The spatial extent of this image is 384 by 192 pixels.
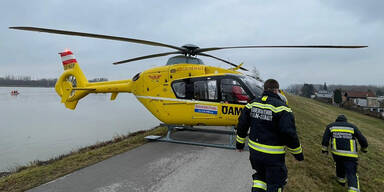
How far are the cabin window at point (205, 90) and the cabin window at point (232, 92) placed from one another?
10.3 inches

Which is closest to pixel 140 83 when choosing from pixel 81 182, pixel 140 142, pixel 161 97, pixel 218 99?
pixel 161 97

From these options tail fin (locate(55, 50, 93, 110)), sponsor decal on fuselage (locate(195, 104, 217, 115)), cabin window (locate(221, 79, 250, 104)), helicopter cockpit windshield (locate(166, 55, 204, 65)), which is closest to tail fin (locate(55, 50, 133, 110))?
tail fin (locate(55, 50, 93, 110))

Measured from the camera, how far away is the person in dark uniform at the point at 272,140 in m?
2.42

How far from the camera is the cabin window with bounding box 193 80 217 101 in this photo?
19.1 feet

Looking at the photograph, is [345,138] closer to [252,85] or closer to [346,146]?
[346,146]

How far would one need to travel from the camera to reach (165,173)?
4031 mm

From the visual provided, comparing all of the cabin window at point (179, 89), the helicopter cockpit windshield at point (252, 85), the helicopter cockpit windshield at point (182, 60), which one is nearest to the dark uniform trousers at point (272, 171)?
the helicopter cockpit windshield at point (252, 85)

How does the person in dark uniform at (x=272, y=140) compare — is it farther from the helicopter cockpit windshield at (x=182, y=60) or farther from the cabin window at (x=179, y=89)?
the helicopter cockpit windshield at (x=182, y=60)

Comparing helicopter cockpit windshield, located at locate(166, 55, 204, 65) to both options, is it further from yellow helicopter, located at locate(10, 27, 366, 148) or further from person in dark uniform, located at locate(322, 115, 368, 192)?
person in dark uniform, located at locate(322, 115, 368, 192)

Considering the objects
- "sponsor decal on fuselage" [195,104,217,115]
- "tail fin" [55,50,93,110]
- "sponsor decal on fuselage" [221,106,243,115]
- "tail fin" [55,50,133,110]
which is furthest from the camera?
"tail fin" [55,50,93,110]

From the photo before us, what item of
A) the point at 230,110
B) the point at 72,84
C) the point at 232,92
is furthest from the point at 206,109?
the point at 72,84

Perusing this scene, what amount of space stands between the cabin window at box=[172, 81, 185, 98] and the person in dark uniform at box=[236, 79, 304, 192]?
374cm

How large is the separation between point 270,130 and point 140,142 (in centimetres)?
492

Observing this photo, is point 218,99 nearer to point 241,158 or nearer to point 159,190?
point 241,158
